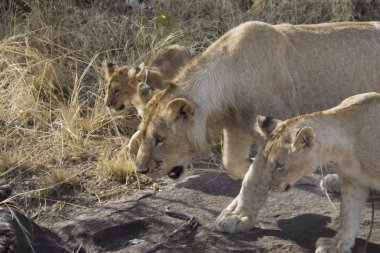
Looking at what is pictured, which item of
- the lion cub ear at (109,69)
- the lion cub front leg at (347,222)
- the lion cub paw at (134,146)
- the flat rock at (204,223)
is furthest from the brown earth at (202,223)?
the lion cub ear at (109,69)

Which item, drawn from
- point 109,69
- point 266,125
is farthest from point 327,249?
point 109,69

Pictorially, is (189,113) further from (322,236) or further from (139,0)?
(139,0)

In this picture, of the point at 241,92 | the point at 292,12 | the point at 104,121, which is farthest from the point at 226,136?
the point at 292,12

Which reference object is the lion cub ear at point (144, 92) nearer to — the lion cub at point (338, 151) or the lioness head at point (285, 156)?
the lion cub at point (338, 151)

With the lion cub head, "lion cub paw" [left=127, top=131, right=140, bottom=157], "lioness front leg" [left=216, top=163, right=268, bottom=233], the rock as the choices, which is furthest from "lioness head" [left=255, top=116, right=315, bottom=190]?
the lion cub head

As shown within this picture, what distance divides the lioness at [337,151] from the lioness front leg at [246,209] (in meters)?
0.24

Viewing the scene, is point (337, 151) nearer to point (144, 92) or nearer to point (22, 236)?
point (144, 92)

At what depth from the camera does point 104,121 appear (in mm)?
7438

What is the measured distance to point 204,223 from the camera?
546 cm

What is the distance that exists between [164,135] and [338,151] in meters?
1.14

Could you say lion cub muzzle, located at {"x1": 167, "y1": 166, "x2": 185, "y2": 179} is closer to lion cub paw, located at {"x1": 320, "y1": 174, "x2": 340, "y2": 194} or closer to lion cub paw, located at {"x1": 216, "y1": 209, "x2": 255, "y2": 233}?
lion cub paw, located at {"x1": 216, "y1": 209, "x2": 255, "y2": 233}

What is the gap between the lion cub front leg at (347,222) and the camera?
4.82 meters

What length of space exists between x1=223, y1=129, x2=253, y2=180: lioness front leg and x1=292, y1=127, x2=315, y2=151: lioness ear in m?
1.25

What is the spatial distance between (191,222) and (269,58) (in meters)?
1.27
